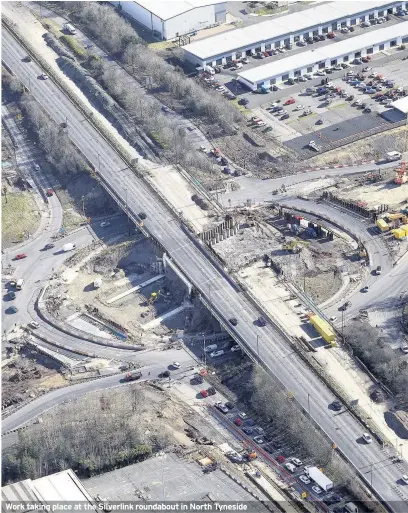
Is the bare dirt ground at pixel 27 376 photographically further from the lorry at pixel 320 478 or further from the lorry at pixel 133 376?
the lorry at pixel 320 478

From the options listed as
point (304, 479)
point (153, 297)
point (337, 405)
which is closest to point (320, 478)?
point (304, 479)

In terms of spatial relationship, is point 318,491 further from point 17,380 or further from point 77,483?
point 17,380

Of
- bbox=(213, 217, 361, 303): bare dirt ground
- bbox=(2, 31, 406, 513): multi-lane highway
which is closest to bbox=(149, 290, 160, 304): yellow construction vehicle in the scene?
bbox=(2, 31, 406, 513): multi-lane highway

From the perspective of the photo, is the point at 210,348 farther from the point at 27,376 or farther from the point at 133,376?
the point at 27,376

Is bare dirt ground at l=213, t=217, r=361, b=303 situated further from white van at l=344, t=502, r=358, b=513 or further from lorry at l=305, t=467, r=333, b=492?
white van at l=344, t=502, r=358, b=513

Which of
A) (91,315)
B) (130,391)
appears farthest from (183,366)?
(91,315)
